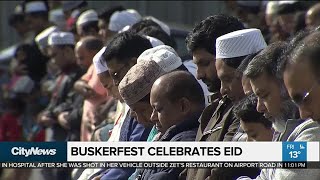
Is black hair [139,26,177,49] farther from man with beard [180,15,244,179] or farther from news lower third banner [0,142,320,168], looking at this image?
man with beard [180,15,244,179]

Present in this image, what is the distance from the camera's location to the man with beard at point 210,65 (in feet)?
20.4

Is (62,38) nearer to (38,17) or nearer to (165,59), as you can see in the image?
(38,17)

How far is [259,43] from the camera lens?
251 inches

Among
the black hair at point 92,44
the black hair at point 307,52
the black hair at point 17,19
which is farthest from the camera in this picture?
the black hair at point 17,19

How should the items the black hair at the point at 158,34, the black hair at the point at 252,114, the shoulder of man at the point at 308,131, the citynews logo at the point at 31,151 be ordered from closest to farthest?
the shoulder of man at the point at 308,131, the black hair at the point at 252,114, the citynews logo at the point at 31,151, the black hair at the point at 158,34

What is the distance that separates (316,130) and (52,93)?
7264 millimetres

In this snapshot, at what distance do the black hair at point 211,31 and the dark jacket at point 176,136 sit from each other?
426mm

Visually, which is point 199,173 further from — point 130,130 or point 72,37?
point 72,37

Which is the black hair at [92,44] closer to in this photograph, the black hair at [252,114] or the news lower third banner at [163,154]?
the news lower third banner at [163,154]

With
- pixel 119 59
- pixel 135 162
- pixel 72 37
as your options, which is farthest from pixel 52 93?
pixel 135 162

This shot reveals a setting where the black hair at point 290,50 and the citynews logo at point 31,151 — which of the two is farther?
the citynews logo at point 31,151

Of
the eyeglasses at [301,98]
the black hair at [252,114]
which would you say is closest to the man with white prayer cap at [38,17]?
the black hair at [252,114]

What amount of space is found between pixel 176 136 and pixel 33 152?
1.49 metres

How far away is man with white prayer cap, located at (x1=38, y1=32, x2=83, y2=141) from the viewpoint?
449 inches
